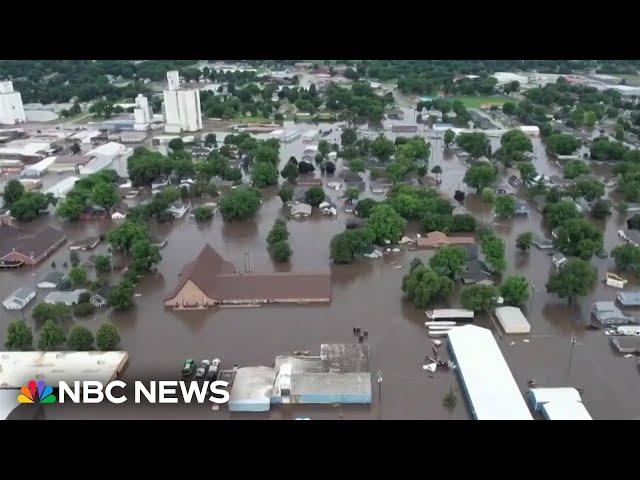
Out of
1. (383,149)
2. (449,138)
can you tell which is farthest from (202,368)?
(449,138)

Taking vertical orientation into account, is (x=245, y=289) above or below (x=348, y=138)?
below

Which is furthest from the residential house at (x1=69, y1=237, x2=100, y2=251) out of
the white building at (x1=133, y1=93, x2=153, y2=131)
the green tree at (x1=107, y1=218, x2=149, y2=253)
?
the white building at (x1=133, y1=93, x2=153, y2=131)

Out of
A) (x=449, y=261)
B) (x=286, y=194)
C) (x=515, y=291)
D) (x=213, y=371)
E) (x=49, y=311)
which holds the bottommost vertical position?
(x=213, y=371)

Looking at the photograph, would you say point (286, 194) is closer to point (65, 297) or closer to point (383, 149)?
point (383, 149)

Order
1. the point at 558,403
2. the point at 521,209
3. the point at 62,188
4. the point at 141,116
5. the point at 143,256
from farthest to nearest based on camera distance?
the point at 141,116 < the point at 62,188 < the point at 521,209 < the point at 143,256 < the point at 558,403

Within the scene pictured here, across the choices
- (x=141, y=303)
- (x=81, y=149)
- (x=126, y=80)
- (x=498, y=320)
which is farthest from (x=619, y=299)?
(x=126, y=80)

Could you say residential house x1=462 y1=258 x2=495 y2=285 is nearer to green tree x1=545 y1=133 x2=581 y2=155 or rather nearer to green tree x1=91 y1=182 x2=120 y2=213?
green tree x1=91 y1=182 x2=120 y2=213

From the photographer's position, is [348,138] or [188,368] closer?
[188,368]
